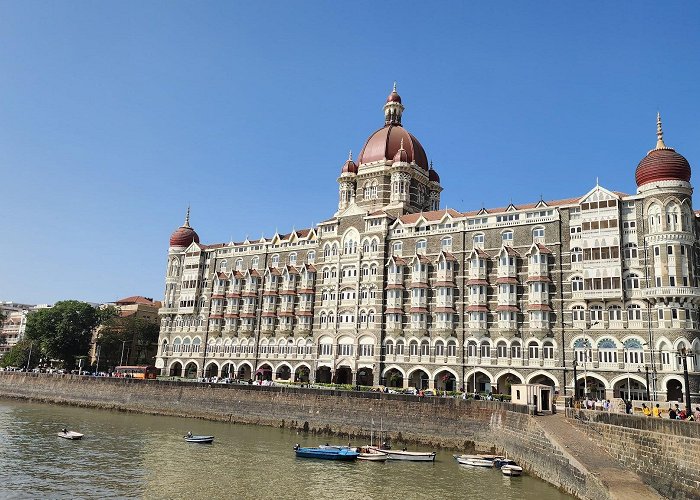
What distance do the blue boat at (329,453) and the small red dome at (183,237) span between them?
217 feet

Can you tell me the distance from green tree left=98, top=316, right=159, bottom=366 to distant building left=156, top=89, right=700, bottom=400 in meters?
18.6

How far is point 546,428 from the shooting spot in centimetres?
4222

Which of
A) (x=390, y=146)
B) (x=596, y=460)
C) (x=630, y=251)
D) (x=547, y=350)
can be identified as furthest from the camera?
(x=390, y=146)

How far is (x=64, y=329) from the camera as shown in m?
113

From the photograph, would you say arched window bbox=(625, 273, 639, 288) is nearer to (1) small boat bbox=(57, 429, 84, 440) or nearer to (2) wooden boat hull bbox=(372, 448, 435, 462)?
(2) wooden boat hull bbox=(372, 448, 435, 462)

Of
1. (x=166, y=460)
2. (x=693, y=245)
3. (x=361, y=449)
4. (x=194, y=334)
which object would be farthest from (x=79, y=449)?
(x=693, y=245)

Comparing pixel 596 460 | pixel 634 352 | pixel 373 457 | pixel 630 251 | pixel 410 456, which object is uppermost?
pixel 630 251

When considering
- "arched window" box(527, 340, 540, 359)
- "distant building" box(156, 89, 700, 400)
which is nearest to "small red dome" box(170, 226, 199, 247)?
"distant building" box(156, 89, 700, 400)

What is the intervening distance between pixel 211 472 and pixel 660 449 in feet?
96.5

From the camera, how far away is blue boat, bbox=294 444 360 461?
47.4m

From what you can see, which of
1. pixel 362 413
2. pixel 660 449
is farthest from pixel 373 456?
pixel 660 449

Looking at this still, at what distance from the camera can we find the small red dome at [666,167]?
61.9m

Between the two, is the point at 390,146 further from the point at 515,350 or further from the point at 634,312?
the point at 634,312

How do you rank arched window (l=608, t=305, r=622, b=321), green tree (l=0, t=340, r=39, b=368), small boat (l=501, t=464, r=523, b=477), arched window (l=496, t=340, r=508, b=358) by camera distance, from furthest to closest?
green tree (l=0, t=340, r=39, b=368), arched window (l=496, t=340, r=508, b=358), arched window (l=608, t=305, r=622, b=321), small boat (l=501, t=464, r=523, b=477)
